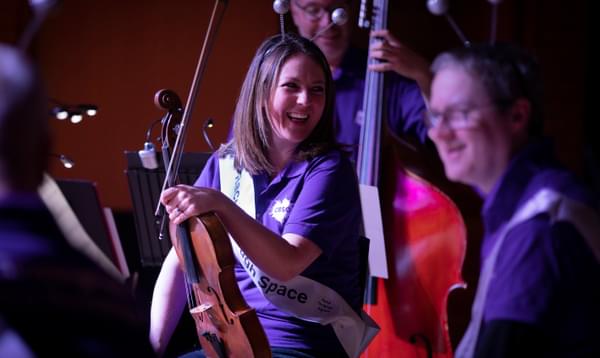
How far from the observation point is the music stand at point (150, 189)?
6.63 ft

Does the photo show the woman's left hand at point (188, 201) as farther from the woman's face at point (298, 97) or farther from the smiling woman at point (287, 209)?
the woman's face at point (298, 97)

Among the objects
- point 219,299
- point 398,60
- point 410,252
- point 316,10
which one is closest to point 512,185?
point 219,299

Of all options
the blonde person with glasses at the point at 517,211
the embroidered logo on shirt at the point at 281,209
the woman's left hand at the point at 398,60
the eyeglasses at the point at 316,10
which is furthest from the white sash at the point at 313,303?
the eyeglasses at the point at 316,10

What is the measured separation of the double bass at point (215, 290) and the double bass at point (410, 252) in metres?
0.59

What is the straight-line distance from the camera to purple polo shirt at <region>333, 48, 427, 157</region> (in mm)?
2428

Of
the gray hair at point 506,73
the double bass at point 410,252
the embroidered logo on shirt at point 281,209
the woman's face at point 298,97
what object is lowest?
the double bass at point 410,252

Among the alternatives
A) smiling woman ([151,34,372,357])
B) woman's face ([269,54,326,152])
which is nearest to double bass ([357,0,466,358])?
smiling woman ([151,34,372,357])

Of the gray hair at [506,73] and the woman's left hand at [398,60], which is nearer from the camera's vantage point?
the gray hair at [506,73]

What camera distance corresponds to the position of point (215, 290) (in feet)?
5.46

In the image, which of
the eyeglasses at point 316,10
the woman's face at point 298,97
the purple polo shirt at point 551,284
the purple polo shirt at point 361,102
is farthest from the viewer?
the eyeglasses at point 316,10

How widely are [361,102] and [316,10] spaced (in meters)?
0.34

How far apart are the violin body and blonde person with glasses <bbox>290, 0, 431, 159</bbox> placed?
83 cm

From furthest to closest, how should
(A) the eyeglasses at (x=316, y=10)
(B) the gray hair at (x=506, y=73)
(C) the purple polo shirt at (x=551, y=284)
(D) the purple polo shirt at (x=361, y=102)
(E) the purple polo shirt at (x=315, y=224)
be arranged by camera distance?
(A) the eyeglasses at (x=316, y=10)
(D) the purple polo shirt at (x=361, y=102)
(E) the purple polo shirt at (x=315, y=224)
(B) the gray hair at (x=506, y=73)
(C) the purple polo shirt at (x=551, y=284)

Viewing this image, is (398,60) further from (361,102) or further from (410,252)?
(410,252)
